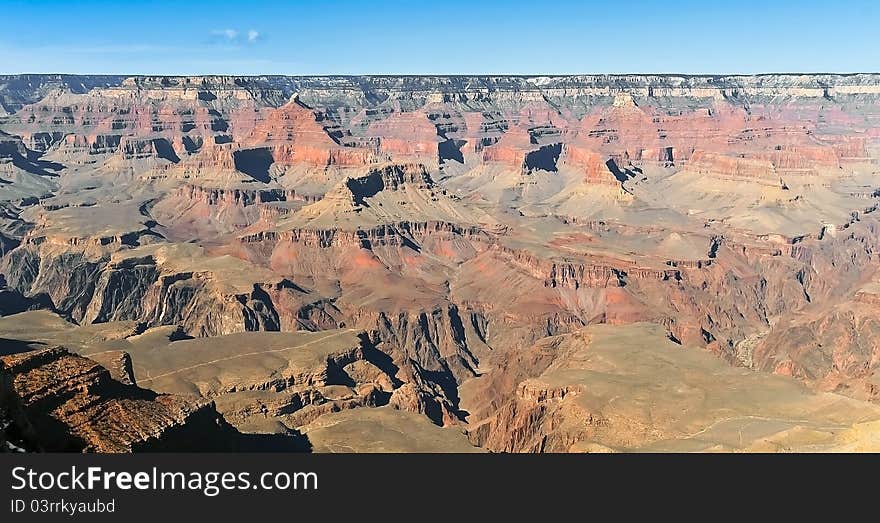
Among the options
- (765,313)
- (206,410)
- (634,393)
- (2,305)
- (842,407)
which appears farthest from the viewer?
(765,313)

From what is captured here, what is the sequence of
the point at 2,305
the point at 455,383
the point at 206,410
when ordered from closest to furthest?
the point at 206,410, the point at 455,383, the point at 2,305

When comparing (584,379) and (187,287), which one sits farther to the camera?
(187,287)

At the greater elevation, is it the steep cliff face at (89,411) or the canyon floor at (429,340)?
the steep cliff face at (89,411)

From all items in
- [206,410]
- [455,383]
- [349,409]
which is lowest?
[455,383]

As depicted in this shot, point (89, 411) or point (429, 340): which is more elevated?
point (89, 411)

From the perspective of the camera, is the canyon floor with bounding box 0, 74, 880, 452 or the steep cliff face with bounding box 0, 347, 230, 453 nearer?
the steep cliff face with bounding box 0, 347, 230, 453

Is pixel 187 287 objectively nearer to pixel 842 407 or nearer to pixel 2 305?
pixel 2 305

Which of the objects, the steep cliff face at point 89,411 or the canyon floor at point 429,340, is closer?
the steep cliff face at point 89,411

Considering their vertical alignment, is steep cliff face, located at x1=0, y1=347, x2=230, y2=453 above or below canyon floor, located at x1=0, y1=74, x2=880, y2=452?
above

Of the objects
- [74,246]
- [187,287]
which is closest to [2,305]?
[187,287]

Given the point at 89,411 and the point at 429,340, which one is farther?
the point at 429,340

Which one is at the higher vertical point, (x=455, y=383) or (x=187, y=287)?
(x=187, y=287)
